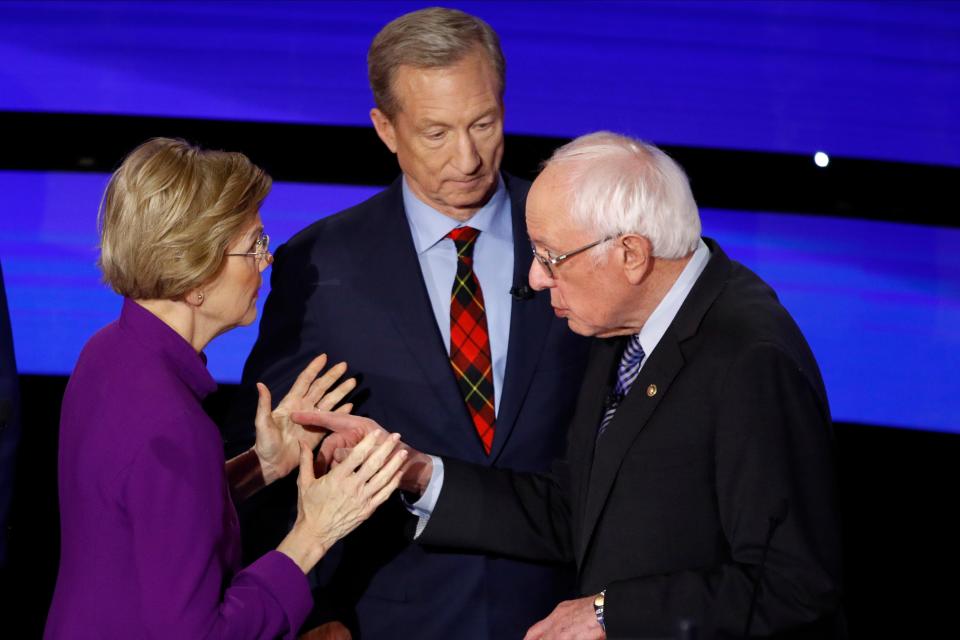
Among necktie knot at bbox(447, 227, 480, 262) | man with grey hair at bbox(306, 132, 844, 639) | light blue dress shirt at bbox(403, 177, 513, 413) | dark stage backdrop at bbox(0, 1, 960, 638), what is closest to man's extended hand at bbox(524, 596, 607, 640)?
man with grey hair at bbox(306, 132, 844, 639)

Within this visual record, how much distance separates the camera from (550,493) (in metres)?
2.71

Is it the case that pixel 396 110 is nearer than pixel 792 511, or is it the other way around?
pixel 792 511

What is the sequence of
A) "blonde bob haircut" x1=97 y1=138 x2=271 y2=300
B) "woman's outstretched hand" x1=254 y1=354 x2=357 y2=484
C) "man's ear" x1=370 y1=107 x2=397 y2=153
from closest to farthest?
"blonde bob haircut" x1=97 y1=138 x2=271 y2=300 → "woman's outstretched hand" x1=254 y1=354 x2=357 y2=484 → "man's ear" x1=370 y1=107 x2=397 y2=153

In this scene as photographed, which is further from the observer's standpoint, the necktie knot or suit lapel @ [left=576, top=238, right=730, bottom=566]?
the necktie knot

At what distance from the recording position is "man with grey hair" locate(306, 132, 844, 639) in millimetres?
2098

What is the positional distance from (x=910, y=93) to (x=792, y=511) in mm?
2320

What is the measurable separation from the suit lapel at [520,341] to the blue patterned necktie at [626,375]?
0.34 metres

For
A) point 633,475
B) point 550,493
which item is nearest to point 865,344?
point 550,493

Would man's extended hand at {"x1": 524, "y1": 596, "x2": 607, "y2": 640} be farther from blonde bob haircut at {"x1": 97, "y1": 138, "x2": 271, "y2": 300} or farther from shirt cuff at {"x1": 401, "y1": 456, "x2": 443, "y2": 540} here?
blonde bob haircut at {"x1": 97, "y1": 138, "x2": 271, "y2": 300}

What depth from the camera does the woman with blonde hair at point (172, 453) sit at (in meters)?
2.04

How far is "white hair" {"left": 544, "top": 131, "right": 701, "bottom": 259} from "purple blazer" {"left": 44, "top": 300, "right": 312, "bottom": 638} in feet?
2.57

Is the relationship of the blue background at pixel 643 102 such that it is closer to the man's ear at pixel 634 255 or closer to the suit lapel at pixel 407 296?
the suit lapel at pixel 407 296

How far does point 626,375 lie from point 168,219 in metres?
0.92

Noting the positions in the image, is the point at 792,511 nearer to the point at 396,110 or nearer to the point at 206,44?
the point at 396,110
